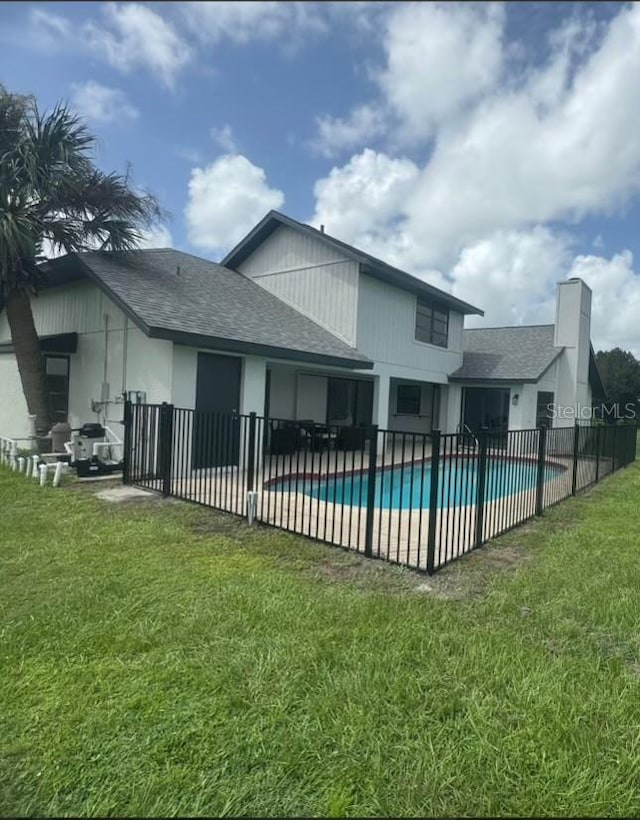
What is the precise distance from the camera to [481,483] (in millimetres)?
5469

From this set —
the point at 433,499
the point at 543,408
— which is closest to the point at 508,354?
the point at 543,408

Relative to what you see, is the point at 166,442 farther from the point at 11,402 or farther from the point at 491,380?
the point at 491,380

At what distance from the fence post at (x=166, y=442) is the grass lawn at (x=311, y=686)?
2.59 metres

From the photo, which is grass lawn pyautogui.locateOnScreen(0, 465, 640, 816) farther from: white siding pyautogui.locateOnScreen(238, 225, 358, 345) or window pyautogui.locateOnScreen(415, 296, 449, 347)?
window pyautogui.locateOnScreen(415, 296, 449, 347)

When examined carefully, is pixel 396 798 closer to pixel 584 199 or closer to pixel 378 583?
pixel 378 583

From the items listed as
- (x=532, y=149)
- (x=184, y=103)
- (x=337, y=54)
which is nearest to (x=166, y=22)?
(x=337, y=54)

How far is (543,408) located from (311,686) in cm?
1809

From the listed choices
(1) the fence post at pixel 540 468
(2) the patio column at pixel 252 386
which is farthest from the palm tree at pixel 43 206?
(1) the fence post at pixel 540 468

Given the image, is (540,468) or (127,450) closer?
(540,468)

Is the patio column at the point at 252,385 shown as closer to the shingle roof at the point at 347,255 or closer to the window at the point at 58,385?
the window at the point at 58,385

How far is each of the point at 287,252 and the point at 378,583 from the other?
505 inches

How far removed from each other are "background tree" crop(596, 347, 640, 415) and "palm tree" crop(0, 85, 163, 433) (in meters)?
35.3

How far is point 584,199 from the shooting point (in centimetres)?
1285

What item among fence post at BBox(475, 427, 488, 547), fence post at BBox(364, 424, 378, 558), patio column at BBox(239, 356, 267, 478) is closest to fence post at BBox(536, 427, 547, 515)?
fence post at BBox(475, 427, 488, 547)
